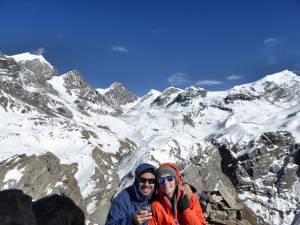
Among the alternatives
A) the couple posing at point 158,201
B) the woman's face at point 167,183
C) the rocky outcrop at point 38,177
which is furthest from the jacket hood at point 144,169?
the rocky outcrop at point 38,177

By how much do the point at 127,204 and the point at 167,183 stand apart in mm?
984

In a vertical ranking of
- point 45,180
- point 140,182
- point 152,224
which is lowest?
point 152,224

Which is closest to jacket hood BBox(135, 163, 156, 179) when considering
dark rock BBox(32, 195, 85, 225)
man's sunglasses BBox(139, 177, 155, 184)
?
man's sunglasses BBox(139, 177, 155, 184)

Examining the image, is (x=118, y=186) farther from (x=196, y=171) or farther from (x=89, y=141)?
(x=196, y=171)

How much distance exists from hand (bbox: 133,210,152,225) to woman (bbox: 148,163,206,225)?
455 millimetres

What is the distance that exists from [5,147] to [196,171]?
311 ft

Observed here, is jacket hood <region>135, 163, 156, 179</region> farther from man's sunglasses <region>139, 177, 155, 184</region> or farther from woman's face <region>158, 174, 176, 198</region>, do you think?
woman's face <region>158, 174, 176, 198</region>

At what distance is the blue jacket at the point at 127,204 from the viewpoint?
8857 mm

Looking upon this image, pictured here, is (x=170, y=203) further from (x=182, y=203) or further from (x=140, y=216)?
(x=140, y=216)

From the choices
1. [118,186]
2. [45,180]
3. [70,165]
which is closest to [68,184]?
[45,180]

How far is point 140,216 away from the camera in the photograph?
28.3 ft

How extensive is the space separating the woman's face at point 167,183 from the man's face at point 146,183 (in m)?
0.19

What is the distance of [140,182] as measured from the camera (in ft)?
29.8

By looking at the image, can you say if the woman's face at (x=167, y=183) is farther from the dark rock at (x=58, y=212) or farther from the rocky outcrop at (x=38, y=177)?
the rocky outcrop at (x=38, y=177)
